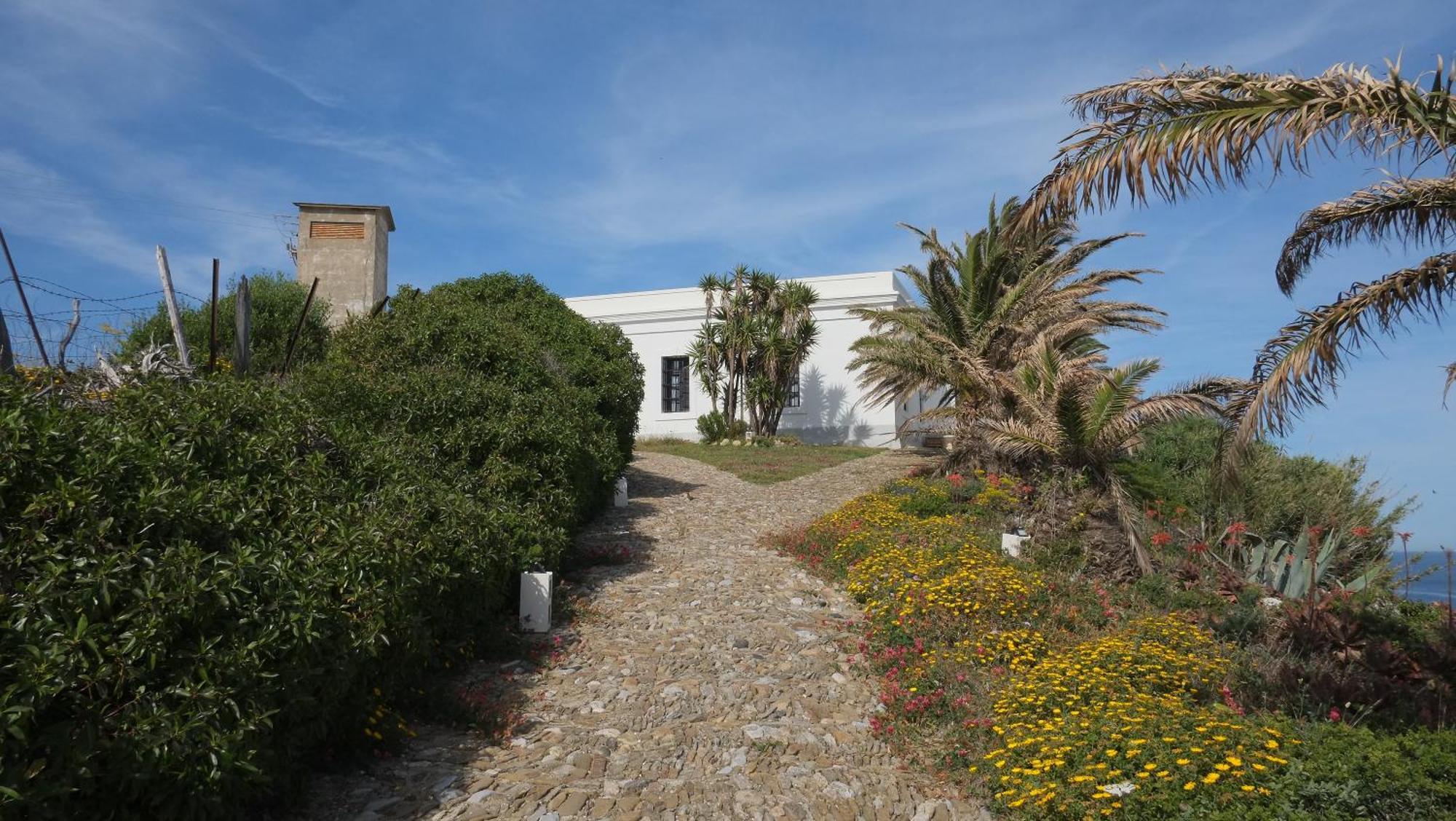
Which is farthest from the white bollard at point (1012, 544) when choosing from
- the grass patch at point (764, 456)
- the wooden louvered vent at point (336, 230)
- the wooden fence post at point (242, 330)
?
the wooden louvered vent at point (336, 230)

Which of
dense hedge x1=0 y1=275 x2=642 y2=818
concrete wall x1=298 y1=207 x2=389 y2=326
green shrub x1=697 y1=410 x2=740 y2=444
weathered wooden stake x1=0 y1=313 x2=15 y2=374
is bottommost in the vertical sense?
dense hedge x1=0 y1=275 x2=642 y2=818

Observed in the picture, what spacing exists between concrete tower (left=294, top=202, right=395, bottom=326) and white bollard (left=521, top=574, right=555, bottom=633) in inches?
375

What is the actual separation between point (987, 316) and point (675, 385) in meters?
15.4

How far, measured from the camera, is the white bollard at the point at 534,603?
25.1 feet

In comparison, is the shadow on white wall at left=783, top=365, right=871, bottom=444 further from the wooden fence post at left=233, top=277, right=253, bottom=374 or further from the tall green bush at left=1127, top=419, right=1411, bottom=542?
the wooden fence post at left=233, top=277, right=253, bottom=374

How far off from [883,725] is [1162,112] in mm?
4553

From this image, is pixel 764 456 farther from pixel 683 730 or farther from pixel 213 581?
pixel 213 581

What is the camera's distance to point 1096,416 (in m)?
10.4

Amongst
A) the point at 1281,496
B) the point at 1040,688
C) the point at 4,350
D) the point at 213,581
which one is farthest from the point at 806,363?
the point at 213,581

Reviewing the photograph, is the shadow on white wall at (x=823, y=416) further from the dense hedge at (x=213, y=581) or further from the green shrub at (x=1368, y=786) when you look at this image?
the green shrub at (x=1368, y=786)

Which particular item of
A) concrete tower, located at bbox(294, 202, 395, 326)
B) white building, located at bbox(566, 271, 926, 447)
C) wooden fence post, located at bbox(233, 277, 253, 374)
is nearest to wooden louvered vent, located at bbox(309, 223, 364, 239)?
concrete tower, located at bbox(294, 202, 395, 326)

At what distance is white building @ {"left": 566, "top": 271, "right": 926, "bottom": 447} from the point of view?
28.5m

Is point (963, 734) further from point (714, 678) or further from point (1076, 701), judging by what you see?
point (714, 678)

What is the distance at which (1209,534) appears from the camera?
11.0m
